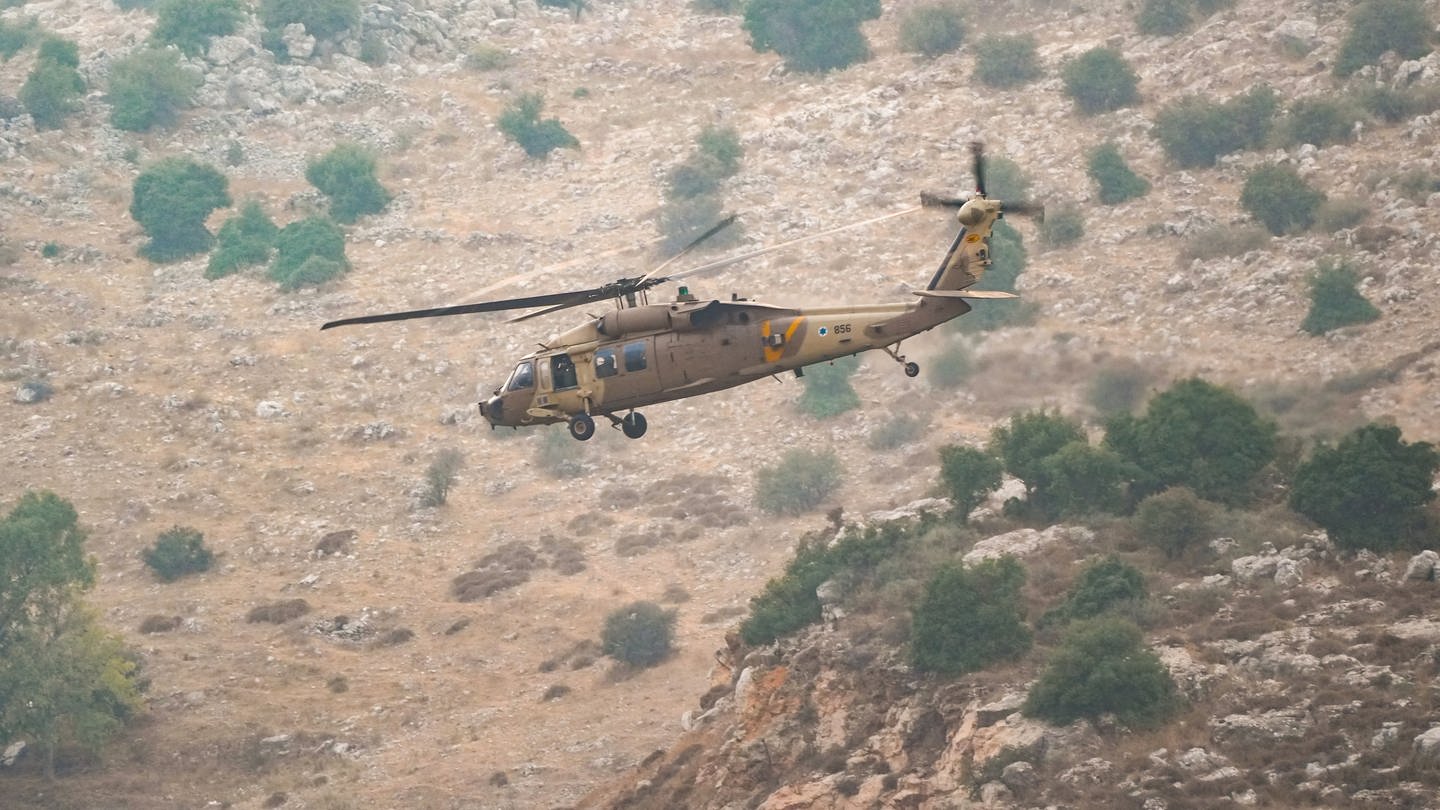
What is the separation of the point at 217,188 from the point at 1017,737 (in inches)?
2672

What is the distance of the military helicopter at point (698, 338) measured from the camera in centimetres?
3566

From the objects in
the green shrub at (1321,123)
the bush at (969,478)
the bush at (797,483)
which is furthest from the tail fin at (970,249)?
the green shrub at (1321,123)

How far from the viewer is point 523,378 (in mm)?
39062

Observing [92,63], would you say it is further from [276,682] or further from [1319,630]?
[1319,630]

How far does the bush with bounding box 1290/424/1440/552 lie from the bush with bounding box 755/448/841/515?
25002 millimetres

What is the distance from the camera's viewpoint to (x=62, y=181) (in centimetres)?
9794

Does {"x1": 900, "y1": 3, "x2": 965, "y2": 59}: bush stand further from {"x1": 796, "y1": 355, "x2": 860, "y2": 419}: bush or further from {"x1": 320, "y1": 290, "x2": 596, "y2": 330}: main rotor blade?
{"x1": 320, "y1": 290, "x2": 596, "y2": 330}: main rotor blade

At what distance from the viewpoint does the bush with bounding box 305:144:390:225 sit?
96.1 meters

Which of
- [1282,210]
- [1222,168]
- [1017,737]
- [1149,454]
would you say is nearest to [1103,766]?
[1017,737]

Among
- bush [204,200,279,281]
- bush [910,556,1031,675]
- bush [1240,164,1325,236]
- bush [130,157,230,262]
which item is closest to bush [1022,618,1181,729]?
bush [910,556,1031,675]

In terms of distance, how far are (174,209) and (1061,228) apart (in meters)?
44.7

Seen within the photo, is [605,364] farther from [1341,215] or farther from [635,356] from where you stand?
[1341,215]

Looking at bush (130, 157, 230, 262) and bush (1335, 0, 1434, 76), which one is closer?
bush (1335, 0, 1434, 76)

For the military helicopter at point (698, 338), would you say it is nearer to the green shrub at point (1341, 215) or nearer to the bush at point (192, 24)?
the green shrub at point (1341, 215)
